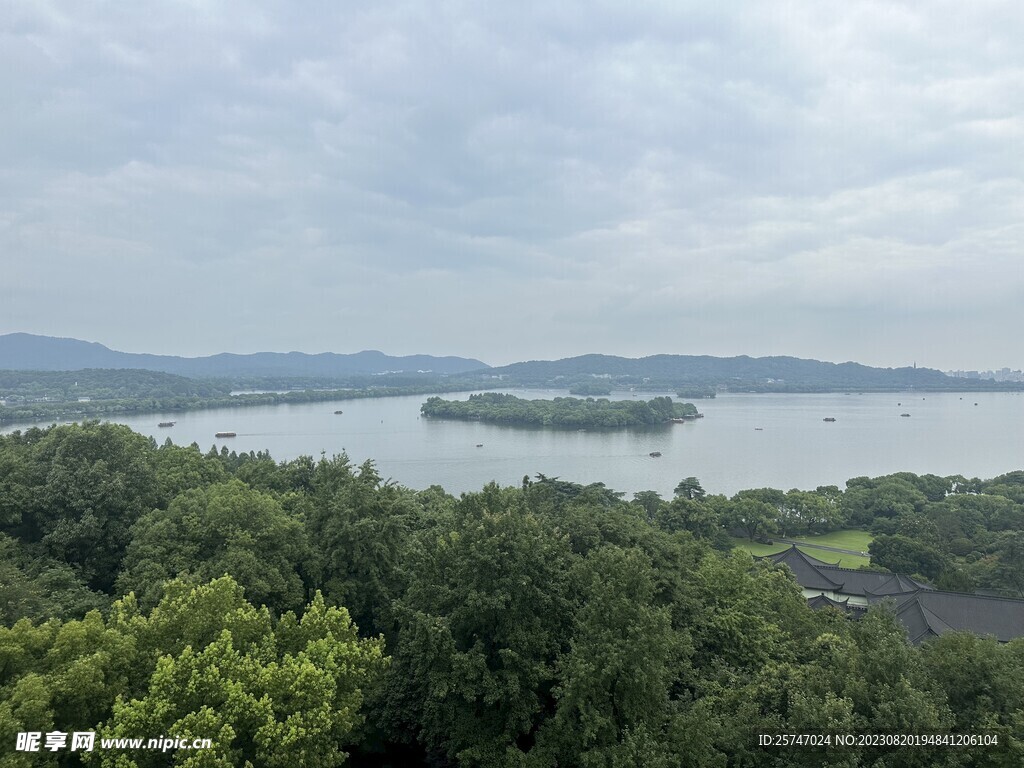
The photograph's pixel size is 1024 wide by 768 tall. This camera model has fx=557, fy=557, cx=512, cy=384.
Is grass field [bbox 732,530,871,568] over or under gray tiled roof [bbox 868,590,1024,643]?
under

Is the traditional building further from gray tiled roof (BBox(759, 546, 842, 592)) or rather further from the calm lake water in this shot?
the calm lake water

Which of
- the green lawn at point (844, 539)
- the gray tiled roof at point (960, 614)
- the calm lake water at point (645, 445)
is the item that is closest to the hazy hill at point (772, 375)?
the calm lake water at point (645, 445)

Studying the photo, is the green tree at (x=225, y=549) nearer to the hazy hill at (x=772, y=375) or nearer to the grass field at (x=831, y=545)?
the grass field at (x=831, y=545)

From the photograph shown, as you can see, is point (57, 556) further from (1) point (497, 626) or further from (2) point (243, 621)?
(1) point (497, 626)

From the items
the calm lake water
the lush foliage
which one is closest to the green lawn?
the calm lake water

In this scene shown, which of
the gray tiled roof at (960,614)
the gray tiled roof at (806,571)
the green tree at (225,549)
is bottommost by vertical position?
the gray tiled roof at (806,571)

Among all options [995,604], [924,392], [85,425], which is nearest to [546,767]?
[85,425]
